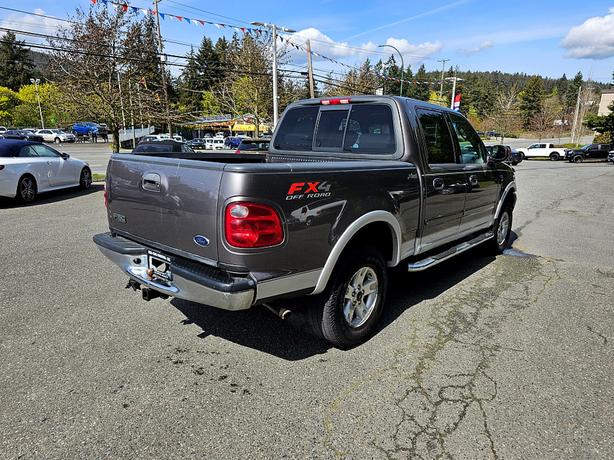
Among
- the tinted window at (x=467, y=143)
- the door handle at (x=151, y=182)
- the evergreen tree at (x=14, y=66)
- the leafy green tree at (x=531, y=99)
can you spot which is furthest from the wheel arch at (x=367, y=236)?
the leafy green tree at (x=531, y=99)

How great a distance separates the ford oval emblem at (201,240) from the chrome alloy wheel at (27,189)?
9090 millimetres

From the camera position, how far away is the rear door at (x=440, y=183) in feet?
13.2

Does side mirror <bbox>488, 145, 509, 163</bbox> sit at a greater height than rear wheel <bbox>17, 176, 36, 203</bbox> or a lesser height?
greater

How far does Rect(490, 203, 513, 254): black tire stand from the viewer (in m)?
6.03

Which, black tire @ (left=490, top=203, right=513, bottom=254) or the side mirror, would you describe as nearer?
the side mirror

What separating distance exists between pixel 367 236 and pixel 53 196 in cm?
1063

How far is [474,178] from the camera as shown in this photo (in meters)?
4.89

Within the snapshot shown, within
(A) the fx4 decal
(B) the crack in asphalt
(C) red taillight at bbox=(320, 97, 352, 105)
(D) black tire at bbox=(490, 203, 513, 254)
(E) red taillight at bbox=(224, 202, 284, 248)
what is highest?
(C) red taillight at bbox=(320, 97, 352, 105)

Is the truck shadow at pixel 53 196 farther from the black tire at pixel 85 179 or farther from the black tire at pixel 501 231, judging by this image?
the black tire at pixel 501 231

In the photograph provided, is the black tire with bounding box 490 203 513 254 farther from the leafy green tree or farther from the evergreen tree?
the leafy green tree

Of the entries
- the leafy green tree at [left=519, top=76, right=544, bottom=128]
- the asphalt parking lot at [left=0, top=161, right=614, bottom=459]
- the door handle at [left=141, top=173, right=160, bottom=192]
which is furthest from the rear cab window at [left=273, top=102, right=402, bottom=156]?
the leafy green tree at [left=519, top=76, right=544, bottom=128]

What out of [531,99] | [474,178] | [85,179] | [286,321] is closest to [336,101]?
[474,178]

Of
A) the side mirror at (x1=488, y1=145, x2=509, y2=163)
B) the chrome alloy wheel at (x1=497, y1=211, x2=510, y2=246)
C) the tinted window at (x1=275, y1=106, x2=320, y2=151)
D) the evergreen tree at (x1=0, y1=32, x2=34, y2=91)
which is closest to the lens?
the tinted window at (x1=275, y1=106, x2=320, y2=151)

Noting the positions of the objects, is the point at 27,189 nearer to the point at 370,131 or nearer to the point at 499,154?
the point at 370,131
